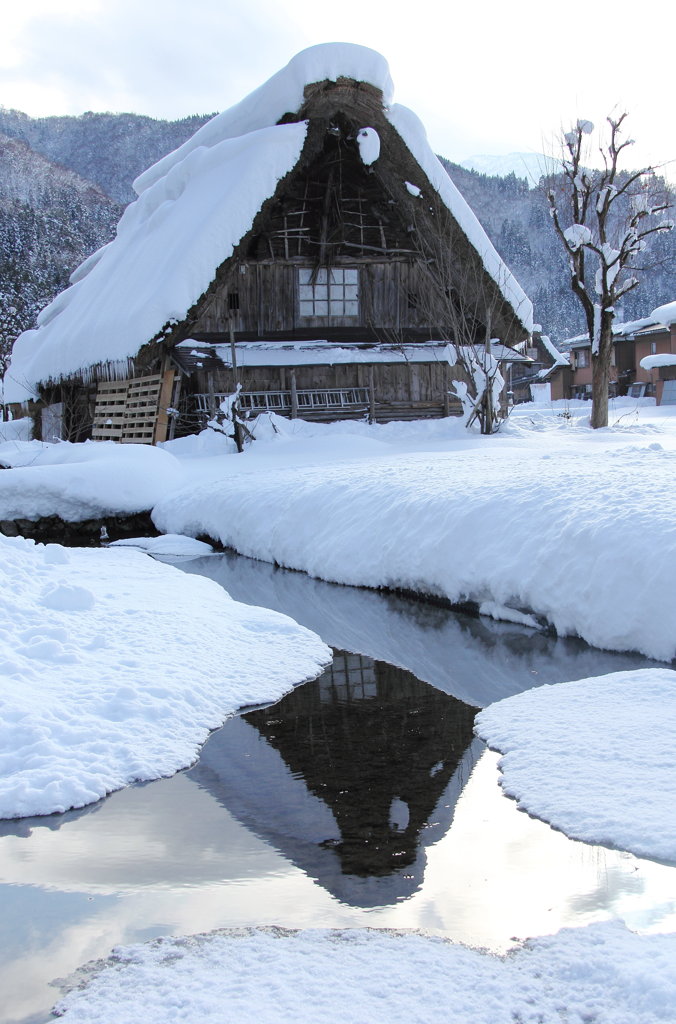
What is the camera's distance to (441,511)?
23.6 ft

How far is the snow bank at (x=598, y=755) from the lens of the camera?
119 inches

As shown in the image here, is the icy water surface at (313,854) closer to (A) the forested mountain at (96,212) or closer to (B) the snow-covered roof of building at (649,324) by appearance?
(A) the forested mountain at (96,212)

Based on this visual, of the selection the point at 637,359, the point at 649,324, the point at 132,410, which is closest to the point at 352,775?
the point at 132,410

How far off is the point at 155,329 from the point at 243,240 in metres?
2.28

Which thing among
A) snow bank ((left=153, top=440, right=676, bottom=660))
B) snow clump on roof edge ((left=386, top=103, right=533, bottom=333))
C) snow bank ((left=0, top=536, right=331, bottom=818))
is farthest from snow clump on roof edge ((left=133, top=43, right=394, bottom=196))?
snow bank ((left=0, top=536, right=331, bottom=818))

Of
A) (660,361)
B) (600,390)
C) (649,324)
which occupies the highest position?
(649,324)

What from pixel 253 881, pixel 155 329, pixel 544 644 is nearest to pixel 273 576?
→ pixel 544 644

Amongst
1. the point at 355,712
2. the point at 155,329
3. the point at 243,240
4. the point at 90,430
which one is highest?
the point at 243,240

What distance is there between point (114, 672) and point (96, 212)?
4520 cm

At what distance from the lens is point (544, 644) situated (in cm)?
566

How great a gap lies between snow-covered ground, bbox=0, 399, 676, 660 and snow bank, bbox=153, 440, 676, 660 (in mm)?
14

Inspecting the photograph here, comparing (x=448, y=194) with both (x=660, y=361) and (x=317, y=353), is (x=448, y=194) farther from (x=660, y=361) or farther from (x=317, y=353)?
(x=660, y=361)

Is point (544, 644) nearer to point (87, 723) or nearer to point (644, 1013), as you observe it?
point (87, 723)

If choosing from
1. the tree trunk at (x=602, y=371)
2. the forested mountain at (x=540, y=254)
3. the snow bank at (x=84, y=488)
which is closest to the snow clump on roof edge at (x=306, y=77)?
the tree trunk at (x=602, y=371)
